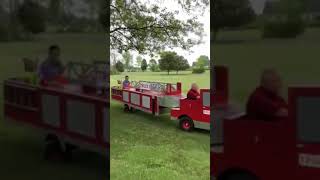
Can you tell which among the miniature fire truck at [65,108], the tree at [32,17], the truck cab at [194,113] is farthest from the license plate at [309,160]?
Result: the truck cab at [194,113]

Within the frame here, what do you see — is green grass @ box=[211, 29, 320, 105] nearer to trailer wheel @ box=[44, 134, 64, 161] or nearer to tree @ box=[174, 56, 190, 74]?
trailer wheel @ box=[44, 134, 64, 161]

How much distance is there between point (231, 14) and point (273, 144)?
70 cm

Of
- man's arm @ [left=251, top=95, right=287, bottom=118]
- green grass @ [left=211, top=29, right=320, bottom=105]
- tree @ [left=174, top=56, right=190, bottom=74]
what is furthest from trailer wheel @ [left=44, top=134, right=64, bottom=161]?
tree @ [left=174, top=56, right=190, bottom=74]

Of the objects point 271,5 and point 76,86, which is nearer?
point 271,5

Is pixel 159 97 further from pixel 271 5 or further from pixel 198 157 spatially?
pixel 271 5

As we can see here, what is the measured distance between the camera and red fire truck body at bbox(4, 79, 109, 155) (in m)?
2.75

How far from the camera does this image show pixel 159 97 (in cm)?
508

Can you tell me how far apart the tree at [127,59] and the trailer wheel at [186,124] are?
0.98 m

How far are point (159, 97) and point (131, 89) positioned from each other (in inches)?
16.1

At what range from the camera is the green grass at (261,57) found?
2293mm

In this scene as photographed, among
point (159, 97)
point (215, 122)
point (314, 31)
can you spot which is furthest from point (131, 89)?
point (314, 31)

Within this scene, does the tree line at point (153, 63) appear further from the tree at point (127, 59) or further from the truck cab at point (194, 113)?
the truck cab at point (194, 113)

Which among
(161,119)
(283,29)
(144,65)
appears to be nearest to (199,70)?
(161,119)

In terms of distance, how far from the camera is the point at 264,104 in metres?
2.41
